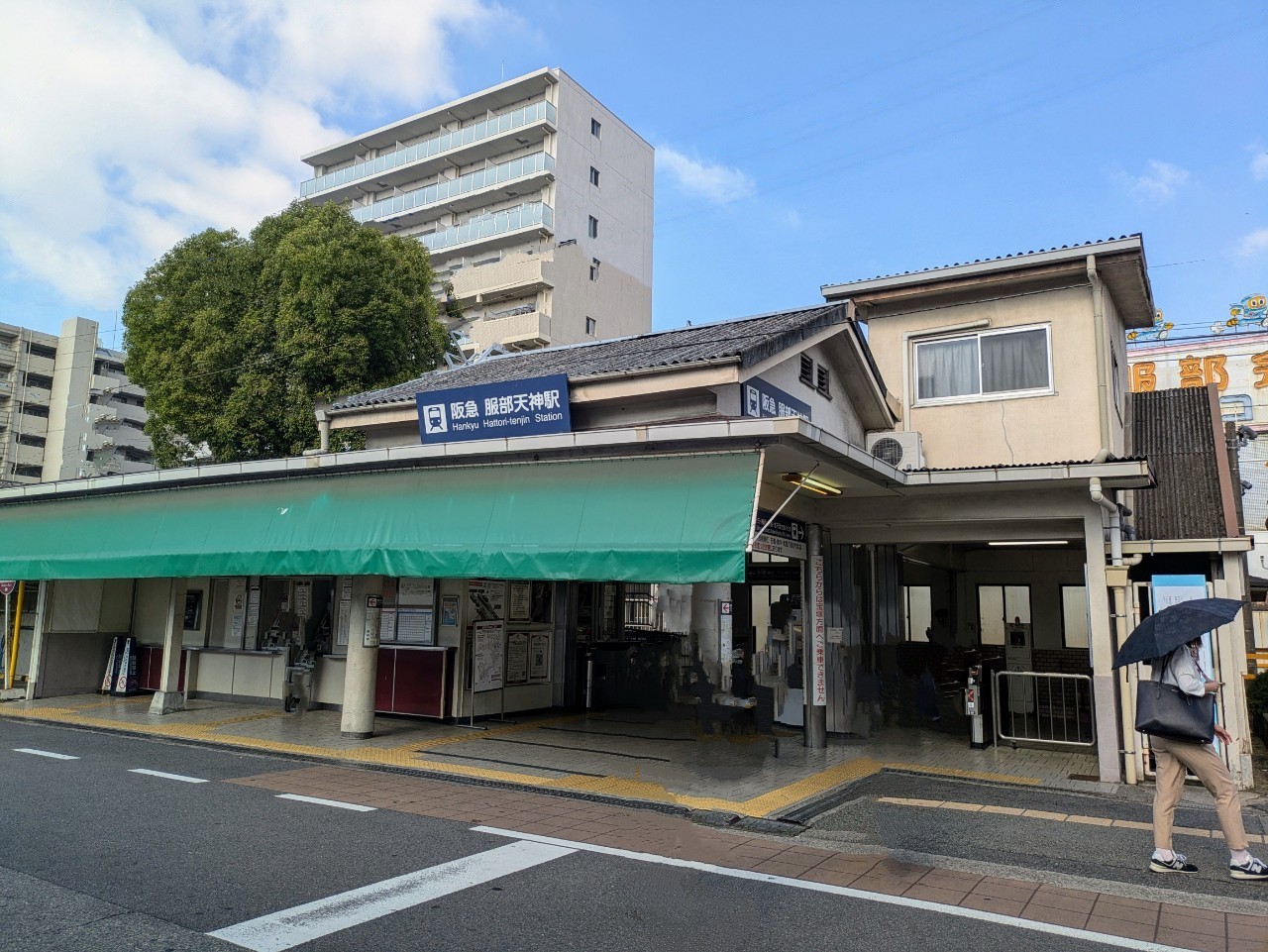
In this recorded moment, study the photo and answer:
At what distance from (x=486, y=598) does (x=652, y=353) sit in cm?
484

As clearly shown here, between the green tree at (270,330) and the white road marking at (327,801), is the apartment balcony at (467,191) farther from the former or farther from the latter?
the white road marking at (327,801)

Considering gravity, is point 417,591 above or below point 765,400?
below

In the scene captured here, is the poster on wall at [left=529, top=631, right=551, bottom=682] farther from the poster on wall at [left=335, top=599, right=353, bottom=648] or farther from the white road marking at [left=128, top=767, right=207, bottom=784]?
the white road marking at [left=128, top=767, right=207, bottom=784]

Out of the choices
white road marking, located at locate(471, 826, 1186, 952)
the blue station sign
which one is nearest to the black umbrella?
white road marking, located at locate(471, 826, 1186, 952)

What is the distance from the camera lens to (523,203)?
4688cm

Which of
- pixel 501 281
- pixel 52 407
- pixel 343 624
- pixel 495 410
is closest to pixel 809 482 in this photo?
pixel 495 410

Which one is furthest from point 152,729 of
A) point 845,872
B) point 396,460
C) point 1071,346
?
point 1071,346

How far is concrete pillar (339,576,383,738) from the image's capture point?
12523 mm

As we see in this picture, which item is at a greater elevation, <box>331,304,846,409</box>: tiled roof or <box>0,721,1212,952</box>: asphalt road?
<box>331,304,846,409</box>: tiled roof

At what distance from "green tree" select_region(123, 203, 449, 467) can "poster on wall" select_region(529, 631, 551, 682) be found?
11990 mm

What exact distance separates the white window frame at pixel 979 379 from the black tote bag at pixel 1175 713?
7.13 metres

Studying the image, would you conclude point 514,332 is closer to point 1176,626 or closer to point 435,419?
point 435,419

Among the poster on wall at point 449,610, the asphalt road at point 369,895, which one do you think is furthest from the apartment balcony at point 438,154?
the asphalt road at point 369,895

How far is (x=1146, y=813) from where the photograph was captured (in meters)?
8.59
